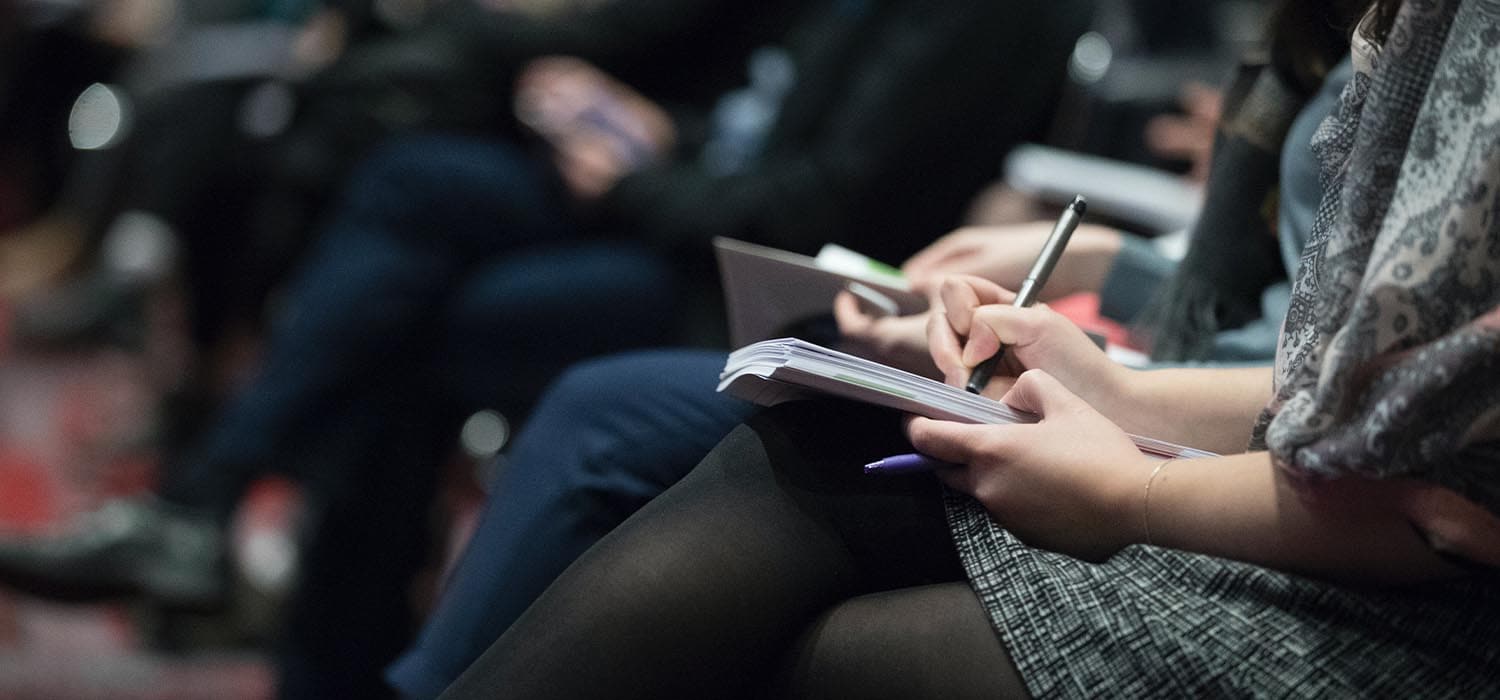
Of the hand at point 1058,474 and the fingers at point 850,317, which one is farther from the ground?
the hand at point 1058,474

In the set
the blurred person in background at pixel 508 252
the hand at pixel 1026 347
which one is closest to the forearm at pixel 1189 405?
the hand at pixel 1026 347

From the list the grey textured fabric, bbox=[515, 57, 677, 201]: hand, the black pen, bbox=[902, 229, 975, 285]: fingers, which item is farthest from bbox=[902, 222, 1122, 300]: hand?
bbox=[515, 57, 677, 201]: hand

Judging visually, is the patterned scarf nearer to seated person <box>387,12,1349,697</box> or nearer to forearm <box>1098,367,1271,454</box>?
forearm <box>1098,367,1271,454</box>

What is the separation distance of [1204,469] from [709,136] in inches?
55.2

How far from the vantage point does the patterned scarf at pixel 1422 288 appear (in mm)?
584

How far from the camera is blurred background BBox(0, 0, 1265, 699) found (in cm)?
195

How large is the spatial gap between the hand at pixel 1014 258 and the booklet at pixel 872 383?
0.92ft

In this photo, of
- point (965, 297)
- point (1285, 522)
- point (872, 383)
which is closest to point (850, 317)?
point (965, 297)

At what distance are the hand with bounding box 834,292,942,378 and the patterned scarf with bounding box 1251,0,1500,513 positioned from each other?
13.6 inches

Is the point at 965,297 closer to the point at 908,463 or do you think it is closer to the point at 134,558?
the point at 908,463

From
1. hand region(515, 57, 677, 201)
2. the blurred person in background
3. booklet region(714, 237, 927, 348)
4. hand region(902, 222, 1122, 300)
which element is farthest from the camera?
hand region(515, 57, 677, 201)

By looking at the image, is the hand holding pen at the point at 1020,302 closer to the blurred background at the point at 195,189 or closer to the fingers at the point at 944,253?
the fingers at the point at 944,253

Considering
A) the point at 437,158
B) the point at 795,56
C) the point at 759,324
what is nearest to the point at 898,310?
the point at 759,324

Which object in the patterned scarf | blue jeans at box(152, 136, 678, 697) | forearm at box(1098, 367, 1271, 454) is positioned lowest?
blue jeans at box(152, 136, 678, 697)
